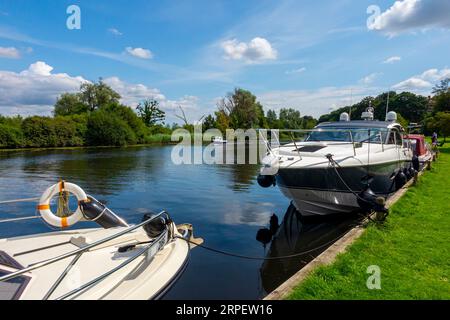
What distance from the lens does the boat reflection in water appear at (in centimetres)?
651

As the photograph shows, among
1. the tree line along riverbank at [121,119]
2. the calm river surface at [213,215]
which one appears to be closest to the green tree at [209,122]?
the tree line along riverbank at [121,119]

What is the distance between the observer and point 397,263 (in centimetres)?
559

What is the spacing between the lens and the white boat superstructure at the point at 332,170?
8.28m

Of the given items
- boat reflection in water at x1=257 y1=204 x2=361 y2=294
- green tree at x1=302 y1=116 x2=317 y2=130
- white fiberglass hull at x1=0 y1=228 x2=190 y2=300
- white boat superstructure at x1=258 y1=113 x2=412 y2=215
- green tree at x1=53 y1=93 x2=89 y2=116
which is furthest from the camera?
green tree at x1=53 y1=93 x2=89 y2=116

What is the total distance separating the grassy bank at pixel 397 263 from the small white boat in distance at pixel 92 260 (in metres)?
2.23

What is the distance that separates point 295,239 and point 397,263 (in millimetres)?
3092

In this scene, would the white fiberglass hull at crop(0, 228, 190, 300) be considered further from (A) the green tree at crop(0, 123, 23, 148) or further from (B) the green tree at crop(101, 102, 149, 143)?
(B) the green tree at crop(101, 102, 149, 143)

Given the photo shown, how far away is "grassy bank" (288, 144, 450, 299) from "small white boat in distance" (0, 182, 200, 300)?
2228 millimetres

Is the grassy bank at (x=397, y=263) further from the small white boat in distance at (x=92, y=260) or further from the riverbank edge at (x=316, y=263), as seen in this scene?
the small white boat in distance at (x=92, y=260)

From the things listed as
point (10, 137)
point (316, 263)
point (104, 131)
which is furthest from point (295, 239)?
point (104, 131)

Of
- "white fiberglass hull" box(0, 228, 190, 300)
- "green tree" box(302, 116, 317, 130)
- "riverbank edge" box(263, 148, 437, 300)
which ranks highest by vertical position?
"green tree" box(302, 116, 317, 130)

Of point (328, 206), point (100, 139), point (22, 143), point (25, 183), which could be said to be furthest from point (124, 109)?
point (328, 206)

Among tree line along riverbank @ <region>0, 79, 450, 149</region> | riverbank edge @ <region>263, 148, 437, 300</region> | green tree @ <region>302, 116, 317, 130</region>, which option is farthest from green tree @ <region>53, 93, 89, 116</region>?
riverbank edge @ <region>263, 148, 437, 300</region>

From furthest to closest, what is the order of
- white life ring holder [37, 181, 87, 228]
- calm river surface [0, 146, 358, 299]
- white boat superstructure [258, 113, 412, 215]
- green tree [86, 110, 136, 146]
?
green tree [86, 110, 136, 146]
white boat superstructure [258, 113, 412, 215]
calm river surface [0, 146, 358, 299]
white life ring holder [37, 181, 87, 228]
